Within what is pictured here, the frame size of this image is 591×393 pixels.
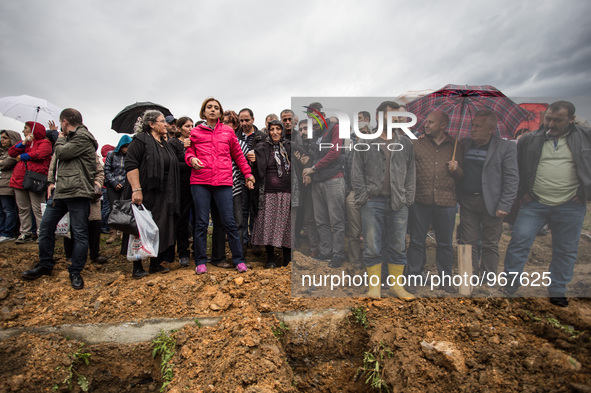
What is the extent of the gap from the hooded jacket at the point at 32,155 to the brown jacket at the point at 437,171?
17.4ft

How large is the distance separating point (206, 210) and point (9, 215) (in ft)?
14.8

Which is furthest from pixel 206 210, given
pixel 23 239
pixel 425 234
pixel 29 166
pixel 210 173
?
pixel 23 239

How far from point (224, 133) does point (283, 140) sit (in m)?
0.77

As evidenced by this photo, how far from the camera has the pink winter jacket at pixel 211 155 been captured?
11.7 feet

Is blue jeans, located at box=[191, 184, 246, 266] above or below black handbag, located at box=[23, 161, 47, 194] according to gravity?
below

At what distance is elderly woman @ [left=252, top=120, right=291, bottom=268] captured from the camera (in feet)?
12.8

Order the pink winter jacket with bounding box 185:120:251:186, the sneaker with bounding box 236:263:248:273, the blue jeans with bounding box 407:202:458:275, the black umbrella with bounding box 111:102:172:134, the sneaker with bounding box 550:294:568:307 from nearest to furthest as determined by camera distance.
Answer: the sneaker with bounding box 550:294:568:307 → the blue jeans with bounding box 407:202:458:275 → the pink winter jacket with bounding box 185:120:251:186 → the sneaker with bounding box 236:263:248:273 → the black umbrella with bounding box 111:102:172:134

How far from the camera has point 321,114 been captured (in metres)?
3.21

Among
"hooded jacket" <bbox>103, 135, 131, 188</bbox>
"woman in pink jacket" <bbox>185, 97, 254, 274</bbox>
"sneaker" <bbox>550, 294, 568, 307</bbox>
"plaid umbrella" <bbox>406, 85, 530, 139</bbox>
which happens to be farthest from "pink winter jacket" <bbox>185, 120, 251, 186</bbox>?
"sneaker" <bbox>550, 294, 568, 307</bbox>

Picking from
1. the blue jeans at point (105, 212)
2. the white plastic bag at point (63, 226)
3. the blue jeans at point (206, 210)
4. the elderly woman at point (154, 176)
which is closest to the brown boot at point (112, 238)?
the blue jeans at point (105, 212)

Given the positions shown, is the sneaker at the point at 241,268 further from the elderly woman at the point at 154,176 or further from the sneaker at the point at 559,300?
the sneaker at the point at 559,300

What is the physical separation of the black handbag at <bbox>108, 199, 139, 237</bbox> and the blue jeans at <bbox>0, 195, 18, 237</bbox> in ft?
12.5

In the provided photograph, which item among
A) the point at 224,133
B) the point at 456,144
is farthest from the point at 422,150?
the point at 224,133
